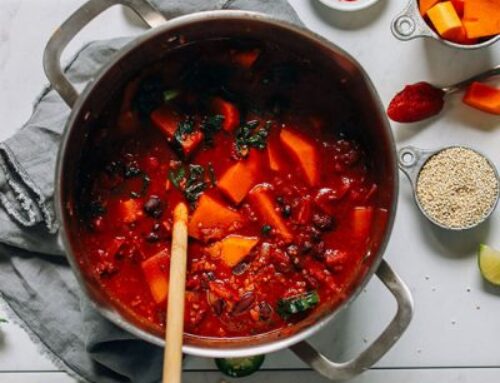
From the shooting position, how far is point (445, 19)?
2213 millimetres

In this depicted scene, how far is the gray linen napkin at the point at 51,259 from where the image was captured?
2.21 metres

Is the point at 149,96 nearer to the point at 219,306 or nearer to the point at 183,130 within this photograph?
the point at 183,130

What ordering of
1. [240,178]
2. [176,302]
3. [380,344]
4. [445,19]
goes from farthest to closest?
[445,19] < [240,178] < [380,344] < [176,302]

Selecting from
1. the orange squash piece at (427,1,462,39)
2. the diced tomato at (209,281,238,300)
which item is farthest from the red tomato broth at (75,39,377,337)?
the orange squash piece at (427,1,462,39)

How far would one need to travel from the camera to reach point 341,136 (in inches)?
85.1

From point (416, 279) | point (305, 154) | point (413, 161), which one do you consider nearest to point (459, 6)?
point (413, 161)

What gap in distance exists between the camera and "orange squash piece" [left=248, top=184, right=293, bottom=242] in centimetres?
210

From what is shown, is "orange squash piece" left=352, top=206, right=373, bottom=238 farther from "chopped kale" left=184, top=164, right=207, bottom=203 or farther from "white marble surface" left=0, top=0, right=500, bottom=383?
"chopped kale" left=184, top=164, right=207, bottom=203

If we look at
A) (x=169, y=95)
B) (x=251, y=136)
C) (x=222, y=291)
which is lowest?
(x=222, y=291)

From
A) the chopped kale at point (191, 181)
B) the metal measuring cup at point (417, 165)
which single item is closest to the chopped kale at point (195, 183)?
the chopped kale at point (191, 181)

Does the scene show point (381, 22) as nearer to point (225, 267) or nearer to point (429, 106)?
point (429, 106)

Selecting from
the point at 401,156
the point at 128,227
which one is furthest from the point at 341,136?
the point at 128,227

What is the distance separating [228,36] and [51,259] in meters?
0.69

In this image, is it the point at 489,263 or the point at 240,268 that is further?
the point at 489,263
